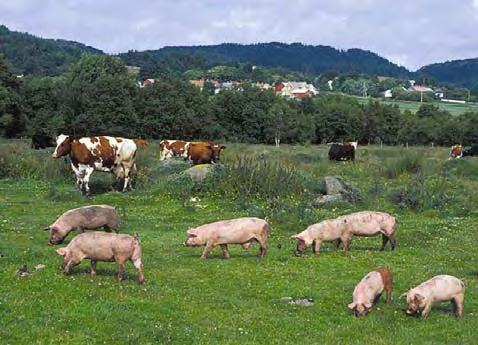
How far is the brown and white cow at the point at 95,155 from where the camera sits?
29828 millimetres

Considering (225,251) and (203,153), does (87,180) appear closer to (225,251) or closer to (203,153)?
(203,153)

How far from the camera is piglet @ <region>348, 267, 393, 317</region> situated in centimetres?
1258

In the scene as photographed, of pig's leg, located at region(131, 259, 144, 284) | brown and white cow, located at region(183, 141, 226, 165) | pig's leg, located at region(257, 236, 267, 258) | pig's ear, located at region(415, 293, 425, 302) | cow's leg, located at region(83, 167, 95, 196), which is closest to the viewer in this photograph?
pig's ear, located at region(415, 293, 425, 302)

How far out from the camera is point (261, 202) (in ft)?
88.3

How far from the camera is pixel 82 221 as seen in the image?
712 inches

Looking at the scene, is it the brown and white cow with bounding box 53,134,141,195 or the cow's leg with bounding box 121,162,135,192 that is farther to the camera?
the cow's leg with bounding box 121,162,135,192

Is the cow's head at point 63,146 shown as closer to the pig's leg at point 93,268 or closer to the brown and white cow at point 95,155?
the brown and white cow at point 95,155

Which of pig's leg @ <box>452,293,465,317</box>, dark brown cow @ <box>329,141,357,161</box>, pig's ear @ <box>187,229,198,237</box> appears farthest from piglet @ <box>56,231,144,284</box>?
dark brown cow @ <box>329,141,357,161</box>

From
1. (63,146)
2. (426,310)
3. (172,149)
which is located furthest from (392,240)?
(172,149)

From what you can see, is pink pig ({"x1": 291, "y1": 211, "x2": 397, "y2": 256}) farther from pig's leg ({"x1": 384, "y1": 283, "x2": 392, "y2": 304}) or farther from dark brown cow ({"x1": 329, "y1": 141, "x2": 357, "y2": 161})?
dark brown cow ({"x1": 329, "y1": 141, "x2": 357, "y2": 161})

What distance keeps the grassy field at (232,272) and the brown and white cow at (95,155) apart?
0.97m

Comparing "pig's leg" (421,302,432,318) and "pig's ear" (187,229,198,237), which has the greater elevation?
"pig's ear" (187,229,198,237)

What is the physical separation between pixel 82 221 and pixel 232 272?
15.9 ft

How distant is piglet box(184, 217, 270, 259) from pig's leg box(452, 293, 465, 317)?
221 inches
